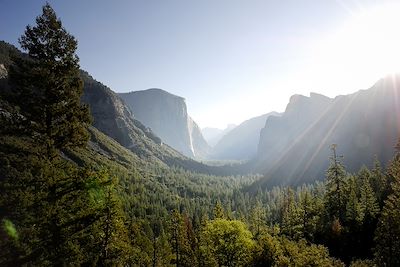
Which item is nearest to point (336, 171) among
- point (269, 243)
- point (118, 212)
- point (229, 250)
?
point (269, 243)

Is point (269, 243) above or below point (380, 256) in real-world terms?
below

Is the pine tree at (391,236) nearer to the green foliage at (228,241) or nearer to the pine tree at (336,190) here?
the green foliage at (228,241)

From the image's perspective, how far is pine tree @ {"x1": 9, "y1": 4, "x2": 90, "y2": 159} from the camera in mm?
20578

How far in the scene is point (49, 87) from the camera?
21.0 metres

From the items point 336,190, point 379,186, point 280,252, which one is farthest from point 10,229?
point 379,186

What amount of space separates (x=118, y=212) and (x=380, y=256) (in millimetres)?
31884

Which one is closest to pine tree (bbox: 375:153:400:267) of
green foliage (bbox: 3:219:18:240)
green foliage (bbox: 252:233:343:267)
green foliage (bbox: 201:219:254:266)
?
green foliage (bbox: 252:233:343:267)

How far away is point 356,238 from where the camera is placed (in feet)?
214

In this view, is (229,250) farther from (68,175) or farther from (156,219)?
(156,219)

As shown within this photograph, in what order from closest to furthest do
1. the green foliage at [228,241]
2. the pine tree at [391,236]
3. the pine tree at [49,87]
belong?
1. the pine tree at [49,87]
2. the pine tree at [391,236]
3. the green foliage at [228,241]

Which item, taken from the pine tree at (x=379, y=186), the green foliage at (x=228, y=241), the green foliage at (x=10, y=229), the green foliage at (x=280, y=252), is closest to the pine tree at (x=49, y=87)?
the green foliage at (x=10, y=229)

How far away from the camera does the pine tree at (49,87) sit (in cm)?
2058

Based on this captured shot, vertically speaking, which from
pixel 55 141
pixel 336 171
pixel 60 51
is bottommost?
pixel 336 171

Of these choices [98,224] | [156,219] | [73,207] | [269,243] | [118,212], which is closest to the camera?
[73,207]
